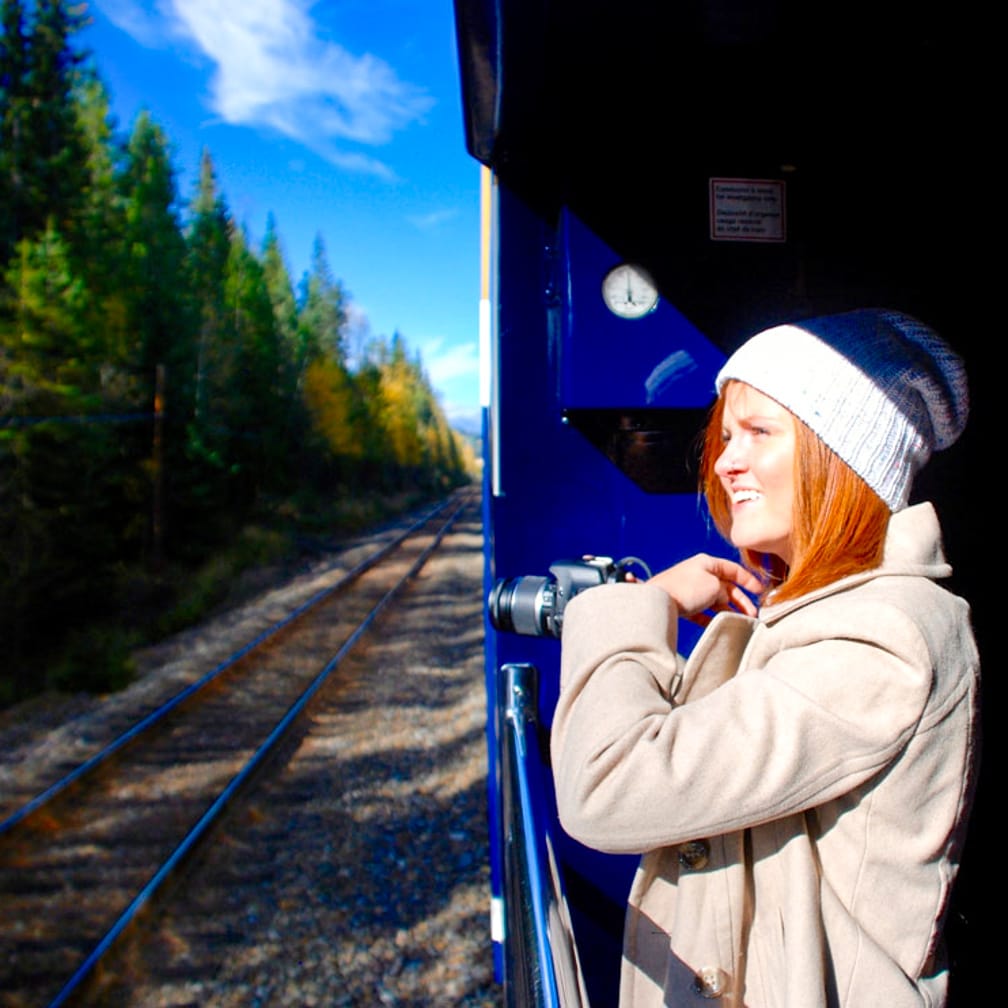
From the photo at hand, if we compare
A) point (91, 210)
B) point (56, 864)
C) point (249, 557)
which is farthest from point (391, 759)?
point (91, 210)

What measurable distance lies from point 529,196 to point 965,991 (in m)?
2.68

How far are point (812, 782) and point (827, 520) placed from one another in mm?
371

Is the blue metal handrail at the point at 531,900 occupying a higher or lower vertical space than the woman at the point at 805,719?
lower

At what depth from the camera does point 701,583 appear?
138 cm

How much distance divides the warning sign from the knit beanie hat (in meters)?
1.23

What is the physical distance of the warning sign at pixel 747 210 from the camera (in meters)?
2.35

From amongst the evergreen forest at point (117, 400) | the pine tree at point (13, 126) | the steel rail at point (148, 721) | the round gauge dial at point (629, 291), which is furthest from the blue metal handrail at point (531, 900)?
the pine tree at point (13, 126)

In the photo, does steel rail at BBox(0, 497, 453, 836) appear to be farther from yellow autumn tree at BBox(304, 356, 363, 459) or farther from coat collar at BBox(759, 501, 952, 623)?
yellow autumn tree at BBox(304, 356, 363, 459)

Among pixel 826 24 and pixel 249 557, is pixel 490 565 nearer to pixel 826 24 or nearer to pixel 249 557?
pixel 826 24

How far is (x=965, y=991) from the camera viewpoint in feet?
7.25

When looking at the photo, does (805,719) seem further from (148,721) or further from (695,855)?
(148,721)

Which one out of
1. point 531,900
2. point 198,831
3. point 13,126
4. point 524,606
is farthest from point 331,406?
point 531,900

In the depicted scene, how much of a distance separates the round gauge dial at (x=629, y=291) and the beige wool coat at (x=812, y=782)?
1345 millimetres

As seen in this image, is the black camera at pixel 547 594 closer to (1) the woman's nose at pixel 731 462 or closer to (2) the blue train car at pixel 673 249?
(1) the woman's nose at pixel 731 462
